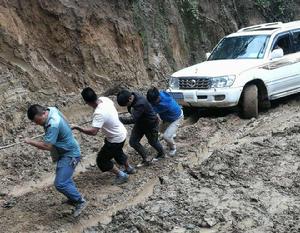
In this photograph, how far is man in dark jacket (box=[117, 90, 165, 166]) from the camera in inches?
299

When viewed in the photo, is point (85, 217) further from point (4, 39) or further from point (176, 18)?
point (176, 18)

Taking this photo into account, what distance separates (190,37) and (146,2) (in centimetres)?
221

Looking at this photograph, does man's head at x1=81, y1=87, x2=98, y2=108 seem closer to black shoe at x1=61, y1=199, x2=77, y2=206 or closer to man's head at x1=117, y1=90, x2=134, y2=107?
man's head at x1=117, y1=90, x2=134, y2=107

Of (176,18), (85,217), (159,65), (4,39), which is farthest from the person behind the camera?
(176,18)

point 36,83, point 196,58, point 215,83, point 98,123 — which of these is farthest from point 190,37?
point 98,123

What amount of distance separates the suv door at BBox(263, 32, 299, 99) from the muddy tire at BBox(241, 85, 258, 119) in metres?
0.56

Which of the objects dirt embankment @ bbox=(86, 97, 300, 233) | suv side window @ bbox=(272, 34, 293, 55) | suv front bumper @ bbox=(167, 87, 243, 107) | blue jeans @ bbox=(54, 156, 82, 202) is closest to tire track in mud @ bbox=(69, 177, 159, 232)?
dirt embankment @ bbox=(86, 97, 300, 233)

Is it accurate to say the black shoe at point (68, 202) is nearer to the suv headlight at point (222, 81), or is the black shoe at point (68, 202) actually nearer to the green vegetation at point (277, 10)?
the suv headlight at point (222, 81)

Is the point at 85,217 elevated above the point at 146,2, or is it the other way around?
the point at 146,2

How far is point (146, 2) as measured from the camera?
13.8 meters

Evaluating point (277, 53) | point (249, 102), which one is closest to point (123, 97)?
point (249, 102)

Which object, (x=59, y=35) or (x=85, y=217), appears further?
(x=59, y=35)

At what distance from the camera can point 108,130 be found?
7.11 metres

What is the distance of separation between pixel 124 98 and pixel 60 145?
5.09 feet
